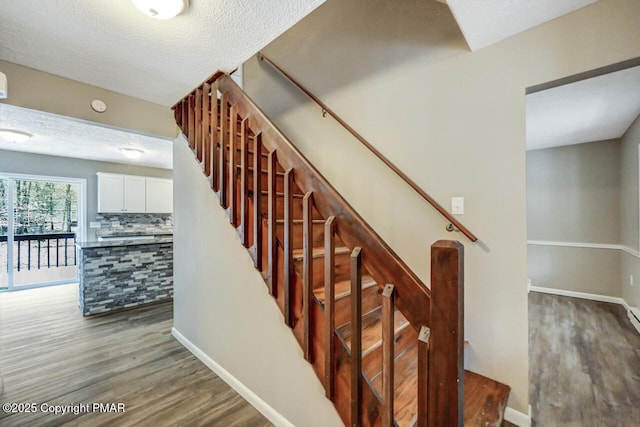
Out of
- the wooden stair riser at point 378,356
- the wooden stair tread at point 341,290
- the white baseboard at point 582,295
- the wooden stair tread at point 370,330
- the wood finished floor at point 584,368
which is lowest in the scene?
the wood finished floor at point 584,368

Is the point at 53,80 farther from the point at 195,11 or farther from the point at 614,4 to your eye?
the point at 614,4

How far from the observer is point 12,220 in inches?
184

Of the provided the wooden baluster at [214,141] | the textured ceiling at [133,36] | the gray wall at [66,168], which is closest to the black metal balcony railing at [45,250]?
the gray wall at [66,168]

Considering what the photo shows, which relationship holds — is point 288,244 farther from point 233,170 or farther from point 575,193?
point 575,193

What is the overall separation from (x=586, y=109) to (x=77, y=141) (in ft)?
22.3

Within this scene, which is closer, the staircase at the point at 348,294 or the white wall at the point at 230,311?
the staircase at the point at 348,294

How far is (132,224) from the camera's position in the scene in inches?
236

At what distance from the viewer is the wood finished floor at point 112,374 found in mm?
1697

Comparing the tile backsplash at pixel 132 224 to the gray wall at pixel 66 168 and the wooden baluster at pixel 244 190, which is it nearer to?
the gray wall at pixel 66 168

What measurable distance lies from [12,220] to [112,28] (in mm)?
5314

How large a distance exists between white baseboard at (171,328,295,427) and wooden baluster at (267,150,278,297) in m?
0.79

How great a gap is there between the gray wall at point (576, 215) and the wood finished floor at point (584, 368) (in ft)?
2.19

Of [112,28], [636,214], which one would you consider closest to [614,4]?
[112,28]

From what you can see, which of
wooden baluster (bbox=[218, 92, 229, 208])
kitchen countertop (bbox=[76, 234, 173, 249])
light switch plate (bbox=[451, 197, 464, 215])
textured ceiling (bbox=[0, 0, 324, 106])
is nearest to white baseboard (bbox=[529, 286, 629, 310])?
light switch plate (bbox=[451, 197, 464, 215])
